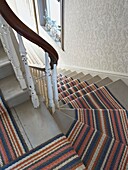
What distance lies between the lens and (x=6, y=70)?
135 cm

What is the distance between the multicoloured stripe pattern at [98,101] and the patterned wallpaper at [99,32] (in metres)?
0.39

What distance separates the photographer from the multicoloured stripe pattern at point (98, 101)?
1872 millimetres

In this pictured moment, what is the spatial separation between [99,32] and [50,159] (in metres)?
1.76

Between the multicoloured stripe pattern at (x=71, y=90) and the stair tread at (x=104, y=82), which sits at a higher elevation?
the stair tread at (x=104, y=82)

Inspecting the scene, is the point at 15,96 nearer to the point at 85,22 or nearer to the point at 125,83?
the point at 125,83

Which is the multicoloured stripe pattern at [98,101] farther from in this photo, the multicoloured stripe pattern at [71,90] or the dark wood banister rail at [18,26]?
the dark wood banister rail at [18,26]

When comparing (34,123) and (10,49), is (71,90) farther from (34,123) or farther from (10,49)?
(10,49)

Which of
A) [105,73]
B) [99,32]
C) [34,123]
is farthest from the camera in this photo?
[105,73]

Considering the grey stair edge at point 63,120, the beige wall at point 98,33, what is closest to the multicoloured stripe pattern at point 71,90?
the beige wall at point 98,33

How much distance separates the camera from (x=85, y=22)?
8.43ft

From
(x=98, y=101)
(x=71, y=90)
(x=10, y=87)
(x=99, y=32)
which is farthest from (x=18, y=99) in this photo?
(x=99, y=32)

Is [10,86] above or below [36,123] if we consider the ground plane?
above

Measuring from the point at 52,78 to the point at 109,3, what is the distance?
1218 mm

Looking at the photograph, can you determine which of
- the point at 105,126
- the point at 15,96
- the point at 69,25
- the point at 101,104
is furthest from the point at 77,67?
the point at 15,96
